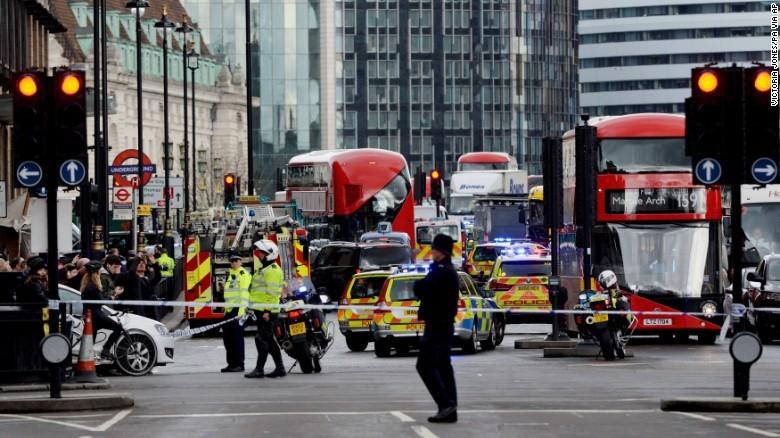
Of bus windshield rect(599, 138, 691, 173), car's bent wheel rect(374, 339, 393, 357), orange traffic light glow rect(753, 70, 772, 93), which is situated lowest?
car's bent wheel rect(374, 339, 393, 357)

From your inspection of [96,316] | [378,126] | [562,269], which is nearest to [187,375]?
[96,316]

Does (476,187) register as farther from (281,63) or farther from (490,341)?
(281,63)

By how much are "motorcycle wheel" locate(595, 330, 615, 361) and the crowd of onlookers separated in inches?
282

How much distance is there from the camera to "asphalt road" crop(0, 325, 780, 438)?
17328 millimetres

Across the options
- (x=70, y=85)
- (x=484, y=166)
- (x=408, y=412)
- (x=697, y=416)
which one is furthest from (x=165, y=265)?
(x=484, y=166)

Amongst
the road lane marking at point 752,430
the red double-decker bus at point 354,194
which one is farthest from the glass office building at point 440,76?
the road lane marking at point 752,430

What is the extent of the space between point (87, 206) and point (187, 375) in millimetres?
9518

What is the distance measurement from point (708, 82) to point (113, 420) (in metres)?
6.48

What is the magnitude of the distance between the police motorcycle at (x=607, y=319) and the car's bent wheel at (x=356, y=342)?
211 inches

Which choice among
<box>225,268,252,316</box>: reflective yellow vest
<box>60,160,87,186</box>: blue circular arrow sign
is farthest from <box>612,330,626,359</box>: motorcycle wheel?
<box>60,160,87,186</box>: blue circular arrow sign

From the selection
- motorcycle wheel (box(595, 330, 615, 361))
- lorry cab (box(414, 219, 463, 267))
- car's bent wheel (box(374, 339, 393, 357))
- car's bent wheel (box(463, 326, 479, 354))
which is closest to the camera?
motorcycle wheel (box(595, 330, 615, 361))

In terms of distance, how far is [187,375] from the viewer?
2723cm

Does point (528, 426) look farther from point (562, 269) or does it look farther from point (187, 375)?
point (562, 269)

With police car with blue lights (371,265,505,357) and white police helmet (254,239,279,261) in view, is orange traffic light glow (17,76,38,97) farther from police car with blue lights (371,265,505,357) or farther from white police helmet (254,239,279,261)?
police car with blue lights (371,265,505,357)
